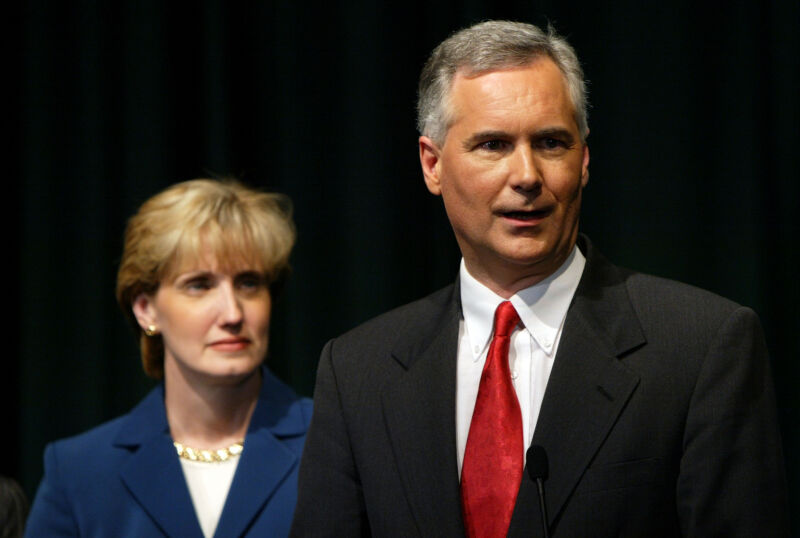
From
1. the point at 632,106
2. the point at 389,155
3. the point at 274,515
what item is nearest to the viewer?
the point at 274,515

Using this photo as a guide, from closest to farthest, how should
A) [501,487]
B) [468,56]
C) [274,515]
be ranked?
[501,487]
[468,56]
[274,515]

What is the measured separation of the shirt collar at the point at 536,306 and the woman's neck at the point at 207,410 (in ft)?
3.19

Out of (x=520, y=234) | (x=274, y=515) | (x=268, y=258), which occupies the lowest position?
(x=274, y=515)

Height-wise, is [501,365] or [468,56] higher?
[468,56]

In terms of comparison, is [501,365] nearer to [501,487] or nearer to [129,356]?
[501,487]

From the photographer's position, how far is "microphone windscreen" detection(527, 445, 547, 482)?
158cm

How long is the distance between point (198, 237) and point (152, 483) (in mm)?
597

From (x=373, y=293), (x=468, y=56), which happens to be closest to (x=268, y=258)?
(x=373, y=293)

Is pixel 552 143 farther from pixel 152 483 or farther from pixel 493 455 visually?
pixel 152 483

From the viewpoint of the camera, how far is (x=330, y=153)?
327cm

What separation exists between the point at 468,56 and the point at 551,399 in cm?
59

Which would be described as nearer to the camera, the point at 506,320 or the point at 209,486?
the point at 506,320

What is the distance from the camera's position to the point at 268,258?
2689 millimetres

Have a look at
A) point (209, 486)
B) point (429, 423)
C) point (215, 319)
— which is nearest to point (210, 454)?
point (209, 486)
